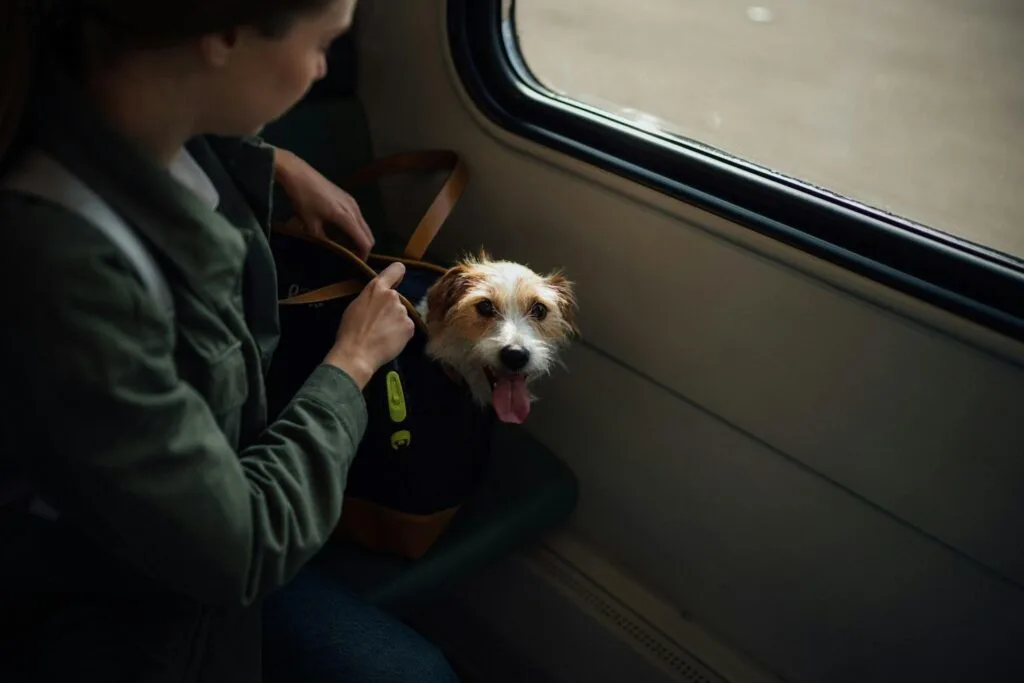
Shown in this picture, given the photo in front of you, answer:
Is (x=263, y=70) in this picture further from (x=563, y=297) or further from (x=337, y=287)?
(x=563, y=297)

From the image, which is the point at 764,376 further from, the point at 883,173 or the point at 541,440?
the point at 541,440

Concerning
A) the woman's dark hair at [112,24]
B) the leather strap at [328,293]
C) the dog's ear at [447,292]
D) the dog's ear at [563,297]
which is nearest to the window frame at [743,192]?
the dog's ear at [563,297]

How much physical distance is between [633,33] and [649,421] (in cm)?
69

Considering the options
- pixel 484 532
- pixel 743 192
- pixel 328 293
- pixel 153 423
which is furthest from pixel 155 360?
pixel 743 192

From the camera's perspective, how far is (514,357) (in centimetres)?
103

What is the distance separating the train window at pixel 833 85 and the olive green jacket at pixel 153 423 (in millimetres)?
714

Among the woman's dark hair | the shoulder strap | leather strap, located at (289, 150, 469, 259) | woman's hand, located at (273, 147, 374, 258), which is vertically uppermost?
the woman's dark hair

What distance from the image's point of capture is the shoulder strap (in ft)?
1.96

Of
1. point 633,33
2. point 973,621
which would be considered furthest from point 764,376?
point 633,33

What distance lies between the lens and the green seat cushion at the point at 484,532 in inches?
43.8

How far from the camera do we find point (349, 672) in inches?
36.2

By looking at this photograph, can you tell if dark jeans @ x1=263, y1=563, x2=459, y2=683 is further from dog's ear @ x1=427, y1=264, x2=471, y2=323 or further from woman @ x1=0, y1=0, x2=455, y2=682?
dog's ear @ x1=427, y1=264, x2=471, y2=323

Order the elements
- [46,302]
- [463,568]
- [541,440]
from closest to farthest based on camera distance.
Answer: [46,302] → [463,568] → [541,440]

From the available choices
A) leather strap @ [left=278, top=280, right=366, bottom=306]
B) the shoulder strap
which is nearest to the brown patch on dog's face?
leather strap @ [left=278, top=280, right=366, bottom=306]
